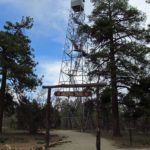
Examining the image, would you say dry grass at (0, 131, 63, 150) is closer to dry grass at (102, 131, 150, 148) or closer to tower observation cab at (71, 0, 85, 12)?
dry grass at (102, 131, 150, 148)

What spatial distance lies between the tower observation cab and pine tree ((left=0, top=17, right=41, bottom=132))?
11.4 meters

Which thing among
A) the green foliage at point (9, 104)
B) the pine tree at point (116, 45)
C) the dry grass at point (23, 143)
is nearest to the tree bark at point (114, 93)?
the pine tree at point (116, 45)

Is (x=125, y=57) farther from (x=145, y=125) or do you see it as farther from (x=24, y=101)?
(x=145, y=125)

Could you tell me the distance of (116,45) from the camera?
3238 centimetres

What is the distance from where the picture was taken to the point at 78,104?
49969mm

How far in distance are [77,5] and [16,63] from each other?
1445 centimetres

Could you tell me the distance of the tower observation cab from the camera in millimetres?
44316

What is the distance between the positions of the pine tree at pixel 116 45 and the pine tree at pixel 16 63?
576 centimetres

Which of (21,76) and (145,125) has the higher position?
(21,76)

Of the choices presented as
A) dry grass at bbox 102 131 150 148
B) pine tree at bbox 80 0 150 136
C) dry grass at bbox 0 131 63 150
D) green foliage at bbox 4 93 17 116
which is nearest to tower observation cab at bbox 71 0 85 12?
pine tree at bbox 80 0 150 136

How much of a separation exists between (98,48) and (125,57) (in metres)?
2.92

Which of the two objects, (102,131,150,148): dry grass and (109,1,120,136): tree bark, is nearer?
(102,131,150,148): dry grass

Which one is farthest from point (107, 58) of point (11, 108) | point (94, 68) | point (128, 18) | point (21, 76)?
point (11, 108)

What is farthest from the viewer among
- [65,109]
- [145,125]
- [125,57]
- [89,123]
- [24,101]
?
[65,109]
